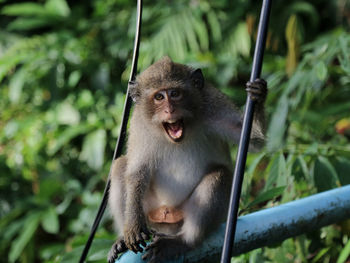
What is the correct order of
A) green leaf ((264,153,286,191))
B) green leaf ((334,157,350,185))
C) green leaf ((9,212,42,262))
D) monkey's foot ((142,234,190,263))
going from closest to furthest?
monkey's foot ((142,234,190,263)) < green leaf ((264,153,286,191)) < green leaf ((334,157,350,185)) < green leaf ((9,212,42,262))

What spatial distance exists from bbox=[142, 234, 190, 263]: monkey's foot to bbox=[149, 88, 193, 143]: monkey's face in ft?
1.40

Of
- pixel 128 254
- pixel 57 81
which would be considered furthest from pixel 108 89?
pixel 128 254

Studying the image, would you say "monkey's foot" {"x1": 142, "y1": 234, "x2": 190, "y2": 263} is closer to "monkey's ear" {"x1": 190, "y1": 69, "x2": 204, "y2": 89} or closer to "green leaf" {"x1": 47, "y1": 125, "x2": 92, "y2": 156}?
"monkey's ear" {"x1": 190, "y1": 69, "x2": 204, "y2": 89}

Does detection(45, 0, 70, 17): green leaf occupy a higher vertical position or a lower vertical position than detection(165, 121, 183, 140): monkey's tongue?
higher

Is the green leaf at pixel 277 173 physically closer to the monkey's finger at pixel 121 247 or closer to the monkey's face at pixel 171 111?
the monkey's face at pixel 171 111

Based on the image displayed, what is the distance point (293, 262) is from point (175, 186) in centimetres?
82

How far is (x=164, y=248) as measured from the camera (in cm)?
194

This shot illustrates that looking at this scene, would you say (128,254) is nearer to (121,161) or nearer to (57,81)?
(121,161)

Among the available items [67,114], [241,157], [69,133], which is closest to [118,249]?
[241,157]

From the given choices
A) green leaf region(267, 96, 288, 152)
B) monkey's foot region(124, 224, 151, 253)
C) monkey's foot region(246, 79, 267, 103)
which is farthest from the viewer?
green leaf region(267, 96, 288, 152)

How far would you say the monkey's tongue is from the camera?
218 cm

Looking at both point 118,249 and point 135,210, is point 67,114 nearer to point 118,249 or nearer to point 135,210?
point 135,210

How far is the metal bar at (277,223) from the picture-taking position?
1626 mm

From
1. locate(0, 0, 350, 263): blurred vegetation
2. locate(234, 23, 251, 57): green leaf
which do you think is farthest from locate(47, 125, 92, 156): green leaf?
locate(234, 23, 251, 57): green leaf
